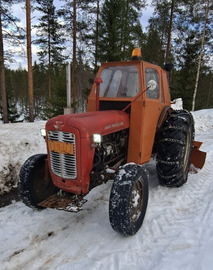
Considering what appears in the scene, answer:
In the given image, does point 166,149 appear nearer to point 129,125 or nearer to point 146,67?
point 129,125

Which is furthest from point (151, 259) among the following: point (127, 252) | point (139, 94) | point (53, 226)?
point (139, 94)

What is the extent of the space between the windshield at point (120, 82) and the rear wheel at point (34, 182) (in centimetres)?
168

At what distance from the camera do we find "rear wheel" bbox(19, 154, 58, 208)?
3330mm

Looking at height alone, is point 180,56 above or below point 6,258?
above

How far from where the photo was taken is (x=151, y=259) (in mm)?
2334

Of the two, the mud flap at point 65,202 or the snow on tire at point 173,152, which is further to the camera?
the snow on tire at point 173,152

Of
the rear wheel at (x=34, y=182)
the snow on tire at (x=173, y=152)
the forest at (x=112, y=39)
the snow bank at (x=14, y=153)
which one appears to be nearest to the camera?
the rear wheel at (x=34, y=182)

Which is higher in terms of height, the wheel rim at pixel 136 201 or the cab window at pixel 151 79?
the cab window at pixel 151 79

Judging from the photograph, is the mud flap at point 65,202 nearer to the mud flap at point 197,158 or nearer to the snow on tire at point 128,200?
the snow on tire at point 128,200

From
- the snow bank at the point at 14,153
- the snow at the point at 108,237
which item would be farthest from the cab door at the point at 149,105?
the snow bank at the point at 14,153

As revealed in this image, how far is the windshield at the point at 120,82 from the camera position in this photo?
3.71 meters

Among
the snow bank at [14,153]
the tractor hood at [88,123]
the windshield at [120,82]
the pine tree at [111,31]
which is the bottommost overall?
the snow bank at [14,153]

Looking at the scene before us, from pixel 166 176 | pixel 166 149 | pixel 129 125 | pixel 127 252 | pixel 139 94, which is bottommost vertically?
pixel 127 252

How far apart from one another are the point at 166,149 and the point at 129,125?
2.63ft
